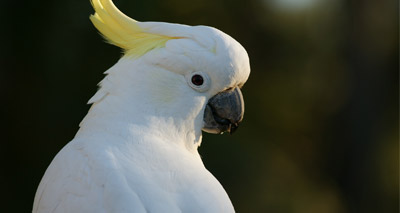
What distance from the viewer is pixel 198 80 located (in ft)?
6.68

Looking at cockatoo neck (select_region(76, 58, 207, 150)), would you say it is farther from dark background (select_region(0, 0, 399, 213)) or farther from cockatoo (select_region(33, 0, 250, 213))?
dark background (select_region(0, 0, 399, 213))

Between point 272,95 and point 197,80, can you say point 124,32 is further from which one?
point 272,95

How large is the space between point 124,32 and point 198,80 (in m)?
0.32

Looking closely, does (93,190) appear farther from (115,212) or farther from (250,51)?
(250,51)

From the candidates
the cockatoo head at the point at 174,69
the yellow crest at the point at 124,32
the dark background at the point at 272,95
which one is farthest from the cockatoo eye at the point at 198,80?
the dark background at the point at 272,95

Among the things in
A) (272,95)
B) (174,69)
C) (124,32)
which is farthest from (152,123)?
(272,95)

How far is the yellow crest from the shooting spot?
207 cm

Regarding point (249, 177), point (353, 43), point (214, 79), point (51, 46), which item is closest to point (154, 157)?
point (214, 79)

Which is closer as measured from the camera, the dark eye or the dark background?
the dark eye

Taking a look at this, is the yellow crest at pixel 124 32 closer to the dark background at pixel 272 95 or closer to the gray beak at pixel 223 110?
the gray beak at pixel 223 110

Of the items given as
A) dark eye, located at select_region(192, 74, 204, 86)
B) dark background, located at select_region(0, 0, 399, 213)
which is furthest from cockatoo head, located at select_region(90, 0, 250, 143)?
dark background, located at select_region(0, 0, 399, 213)

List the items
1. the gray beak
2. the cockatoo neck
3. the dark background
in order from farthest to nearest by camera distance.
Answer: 1. the dark background
2. the gray beak
3. the cockatoo neck

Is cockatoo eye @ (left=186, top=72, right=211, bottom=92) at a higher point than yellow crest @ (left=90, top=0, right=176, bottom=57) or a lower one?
lower

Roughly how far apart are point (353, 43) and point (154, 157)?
186 inches
